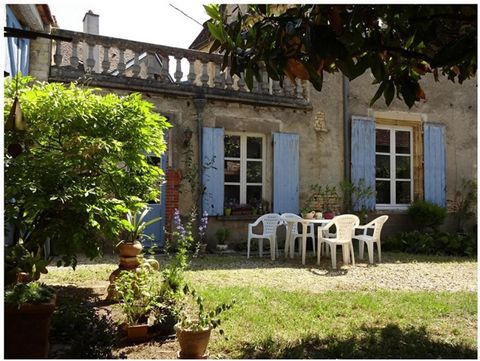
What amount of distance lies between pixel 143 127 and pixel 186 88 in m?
4.67

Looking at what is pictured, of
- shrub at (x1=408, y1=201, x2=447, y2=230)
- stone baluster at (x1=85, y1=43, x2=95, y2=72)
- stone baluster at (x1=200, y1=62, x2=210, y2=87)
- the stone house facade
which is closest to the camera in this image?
stone baluster at (x1=85, y1=43, x2=95, y2=72)

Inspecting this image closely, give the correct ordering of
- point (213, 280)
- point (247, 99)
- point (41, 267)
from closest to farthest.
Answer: point (41, 267), point (213, 280), point (247, 99)

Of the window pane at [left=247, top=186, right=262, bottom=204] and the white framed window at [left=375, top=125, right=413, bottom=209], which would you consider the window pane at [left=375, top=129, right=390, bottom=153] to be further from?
the window pane at [left=247, top=186, right=262, bottom=204]

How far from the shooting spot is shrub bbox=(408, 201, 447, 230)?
9.69 m

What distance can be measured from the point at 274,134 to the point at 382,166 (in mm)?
2790

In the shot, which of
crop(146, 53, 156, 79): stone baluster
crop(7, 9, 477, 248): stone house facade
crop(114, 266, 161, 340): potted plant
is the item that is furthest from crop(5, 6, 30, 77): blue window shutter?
crop(114, 266, 161, 340): potted plant

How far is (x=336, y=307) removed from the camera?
13.7 feet

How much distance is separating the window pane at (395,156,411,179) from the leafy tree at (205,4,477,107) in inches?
305

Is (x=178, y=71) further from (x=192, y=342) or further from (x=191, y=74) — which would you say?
(x=192, y=342)

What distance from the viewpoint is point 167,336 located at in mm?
3252

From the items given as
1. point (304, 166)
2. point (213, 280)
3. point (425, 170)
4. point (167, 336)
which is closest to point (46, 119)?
point (167, 336)

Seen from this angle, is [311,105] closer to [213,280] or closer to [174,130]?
[174,130]

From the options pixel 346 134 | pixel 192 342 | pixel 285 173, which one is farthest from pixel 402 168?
pixel 192 342

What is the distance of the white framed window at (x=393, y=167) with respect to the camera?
10148mm
